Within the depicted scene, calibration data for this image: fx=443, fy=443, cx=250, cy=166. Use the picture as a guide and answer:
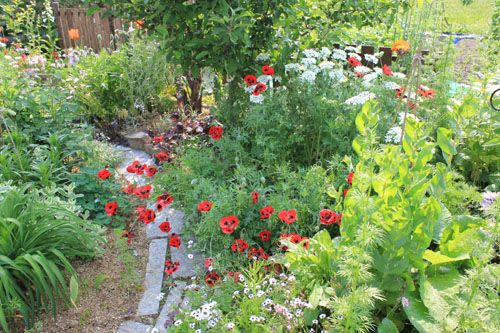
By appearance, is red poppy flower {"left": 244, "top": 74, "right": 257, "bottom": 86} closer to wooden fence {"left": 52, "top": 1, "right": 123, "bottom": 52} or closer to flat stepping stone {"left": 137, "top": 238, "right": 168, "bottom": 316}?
flat stepping stone {"left": 137, "top": 238, "right": 168, "bottom": 316}

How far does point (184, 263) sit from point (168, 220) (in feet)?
1.50

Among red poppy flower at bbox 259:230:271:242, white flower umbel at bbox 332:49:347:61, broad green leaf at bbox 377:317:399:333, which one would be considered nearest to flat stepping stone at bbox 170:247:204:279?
red poppy flower at bbox 259:230:271:242

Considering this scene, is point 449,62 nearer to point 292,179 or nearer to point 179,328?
point 292,179

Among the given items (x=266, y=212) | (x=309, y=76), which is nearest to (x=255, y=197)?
(x=266, y=212)

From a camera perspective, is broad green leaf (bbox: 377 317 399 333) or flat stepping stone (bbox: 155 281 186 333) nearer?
broad green leaf (bbox: 377 317 399 333)

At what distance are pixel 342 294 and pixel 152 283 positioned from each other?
3.72 feet

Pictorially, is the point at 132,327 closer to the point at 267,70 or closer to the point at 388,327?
the point at 388,327

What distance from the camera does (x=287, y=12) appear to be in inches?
125

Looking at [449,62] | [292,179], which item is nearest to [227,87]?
[292,179]

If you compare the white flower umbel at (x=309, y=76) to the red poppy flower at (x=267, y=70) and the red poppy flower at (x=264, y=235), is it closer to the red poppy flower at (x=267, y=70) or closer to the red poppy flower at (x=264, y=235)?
the red poppy flower at (x=267, y=70)

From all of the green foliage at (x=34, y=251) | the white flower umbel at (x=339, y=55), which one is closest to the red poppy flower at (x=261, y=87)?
the white flower umbel at (x=339, y=55)

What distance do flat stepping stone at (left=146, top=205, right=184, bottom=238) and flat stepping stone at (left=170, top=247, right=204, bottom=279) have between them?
17cm

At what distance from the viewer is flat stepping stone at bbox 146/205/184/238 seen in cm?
288

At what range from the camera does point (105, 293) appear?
7.84 ft
